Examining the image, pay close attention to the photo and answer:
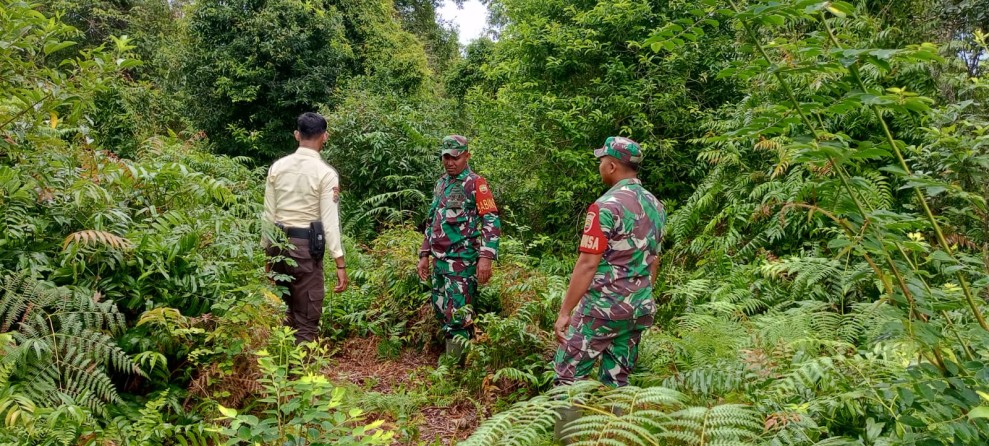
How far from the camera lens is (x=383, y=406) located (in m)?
4.17

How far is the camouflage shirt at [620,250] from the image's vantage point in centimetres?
329

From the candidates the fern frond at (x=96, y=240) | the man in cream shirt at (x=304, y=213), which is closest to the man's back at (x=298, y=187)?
the man in cream shirt at (x=304, y=213)

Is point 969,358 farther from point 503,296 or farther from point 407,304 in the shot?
point 407,304

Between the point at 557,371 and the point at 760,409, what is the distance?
122 centimetres

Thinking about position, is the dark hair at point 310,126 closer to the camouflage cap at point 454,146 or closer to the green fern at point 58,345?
the camouflage cap at point 454,146

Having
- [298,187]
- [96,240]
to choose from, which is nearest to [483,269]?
[298,187]

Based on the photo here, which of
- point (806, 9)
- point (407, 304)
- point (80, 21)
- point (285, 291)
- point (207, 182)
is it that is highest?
point (80, 21)

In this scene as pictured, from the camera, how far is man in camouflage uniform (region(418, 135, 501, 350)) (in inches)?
194

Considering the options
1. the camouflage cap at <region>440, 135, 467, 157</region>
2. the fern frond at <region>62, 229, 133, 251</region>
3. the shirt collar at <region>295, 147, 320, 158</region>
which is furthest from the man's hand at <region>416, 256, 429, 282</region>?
the fern frond at <region>62, 229, 133, 251</region>

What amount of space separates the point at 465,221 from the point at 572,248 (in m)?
3.55

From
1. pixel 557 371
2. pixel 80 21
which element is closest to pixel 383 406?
pixel 557 371

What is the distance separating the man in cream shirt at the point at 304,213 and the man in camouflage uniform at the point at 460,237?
1069 millimetres

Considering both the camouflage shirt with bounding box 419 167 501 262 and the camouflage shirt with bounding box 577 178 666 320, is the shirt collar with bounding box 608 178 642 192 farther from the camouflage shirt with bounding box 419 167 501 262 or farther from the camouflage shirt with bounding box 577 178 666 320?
the camouflage shirt with bounding box 419 167 501 262

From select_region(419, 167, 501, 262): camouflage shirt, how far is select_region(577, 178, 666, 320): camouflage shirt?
162cm
